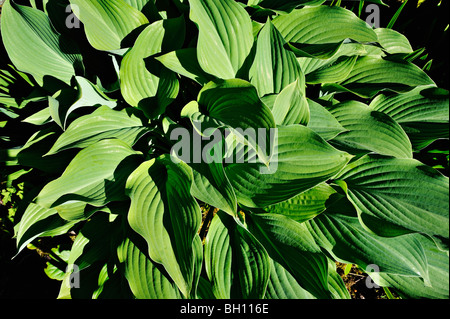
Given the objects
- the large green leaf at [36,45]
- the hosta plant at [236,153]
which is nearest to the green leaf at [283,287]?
the hosta plant at [236,153]

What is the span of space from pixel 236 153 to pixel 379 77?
0.71 meters

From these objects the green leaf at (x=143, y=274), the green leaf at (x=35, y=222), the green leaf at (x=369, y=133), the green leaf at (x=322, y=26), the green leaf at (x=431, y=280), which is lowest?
the green leaf at (x=431, y=280)

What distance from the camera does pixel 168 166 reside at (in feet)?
3.74

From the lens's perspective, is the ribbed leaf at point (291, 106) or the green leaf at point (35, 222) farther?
the green leaf at point (35, 222)

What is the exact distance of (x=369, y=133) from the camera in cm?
117

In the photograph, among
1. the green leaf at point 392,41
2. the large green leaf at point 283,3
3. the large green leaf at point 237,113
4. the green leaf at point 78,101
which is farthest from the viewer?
the green leaf at point 392,41

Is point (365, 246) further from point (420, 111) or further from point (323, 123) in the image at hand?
point (420, 111)

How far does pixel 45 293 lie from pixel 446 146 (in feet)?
7.33

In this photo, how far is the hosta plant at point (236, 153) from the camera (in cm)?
102

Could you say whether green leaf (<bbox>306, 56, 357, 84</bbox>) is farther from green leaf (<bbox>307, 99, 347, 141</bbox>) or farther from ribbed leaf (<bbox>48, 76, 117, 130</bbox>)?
ribbed leaf (<bbox>48, 76, 117, 130</bbox>)

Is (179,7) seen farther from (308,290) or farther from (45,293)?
A: (45,293)

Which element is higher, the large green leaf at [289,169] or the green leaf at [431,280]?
the large green leaf at [289,169]

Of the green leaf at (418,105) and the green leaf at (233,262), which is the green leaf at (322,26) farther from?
the green leaf at (233,262)
